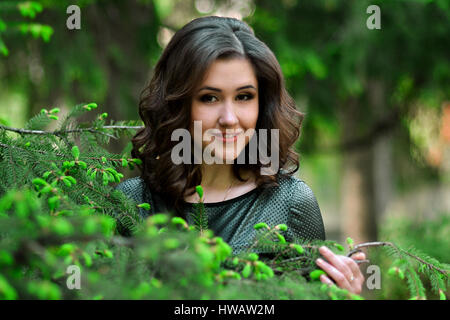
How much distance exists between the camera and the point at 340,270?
1441 mm

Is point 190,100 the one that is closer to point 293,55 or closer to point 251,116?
point 251,116

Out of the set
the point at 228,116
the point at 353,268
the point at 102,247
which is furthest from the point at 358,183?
the point at 102,247

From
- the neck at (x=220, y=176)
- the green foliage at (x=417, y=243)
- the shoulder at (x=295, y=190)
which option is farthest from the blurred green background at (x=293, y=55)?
the shoulder at (x=295, y=190)

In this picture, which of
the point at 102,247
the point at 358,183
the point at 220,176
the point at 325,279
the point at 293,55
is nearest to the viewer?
the point at 102,247

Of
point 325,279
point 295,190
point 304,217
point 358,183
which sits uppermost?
point 358,183

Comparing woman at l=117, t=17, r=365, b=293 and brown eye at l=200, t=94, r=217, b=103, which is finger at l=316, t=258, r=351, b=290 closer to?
woman at l=117, t=17, r=365, b=293

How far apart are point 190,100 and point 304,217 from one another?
629 mm

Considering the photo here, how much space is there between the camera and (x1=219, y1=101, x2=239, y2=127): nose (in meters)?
1.78

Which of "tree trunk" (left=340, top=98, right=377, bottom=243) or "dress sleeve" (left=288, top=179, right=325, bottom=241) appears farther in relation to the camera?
"tree trunk" (left=340, top=98, right=377, bottom=243)

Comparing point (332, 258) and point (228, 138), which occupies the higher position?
point (228, 138)

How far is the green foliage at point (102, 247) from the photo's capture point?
33.4 inches

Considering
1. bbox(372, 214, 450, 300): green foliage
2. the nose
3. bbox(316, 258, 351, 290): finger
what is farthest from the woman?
bbox(372, 214, 450, 300): green foliage
